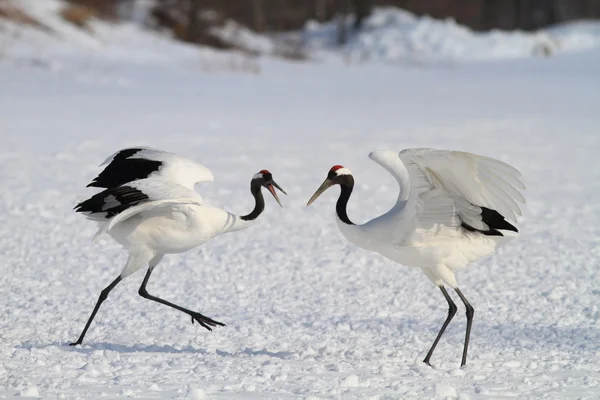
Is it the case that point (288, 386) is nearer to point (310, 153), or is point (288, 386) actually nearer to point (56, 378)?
point (56, 378)

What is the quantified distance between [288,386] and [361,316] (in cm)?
140

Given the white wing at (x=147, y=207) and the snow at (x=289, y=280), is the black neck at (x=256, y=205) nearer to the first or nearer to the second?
the white wing at (x=147, y=207)

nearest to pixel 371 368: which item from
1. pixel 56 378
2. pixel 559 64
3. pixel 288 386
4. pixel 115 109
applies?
pixel 288 386

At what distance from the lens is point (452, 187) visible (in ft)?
15.1

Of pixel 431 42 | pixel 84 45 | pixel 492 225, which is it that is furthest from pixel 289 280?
pixel 431 42

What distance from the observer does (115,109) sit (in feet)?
46.7

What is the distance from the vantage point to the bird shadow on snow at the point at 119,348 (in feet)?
15.6

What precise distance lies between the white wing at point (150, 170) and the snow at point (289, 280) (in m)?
0.81

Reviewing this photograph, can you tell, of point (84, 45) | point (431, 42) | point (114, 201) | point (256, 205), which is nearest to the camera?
point (114, 201)

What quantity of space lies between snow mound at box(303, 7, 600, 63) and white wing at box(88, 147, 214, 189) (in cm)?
2185

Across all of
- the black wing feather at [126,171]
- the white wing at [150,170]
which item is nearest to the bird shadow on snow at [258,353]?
the white wing at [150,170]

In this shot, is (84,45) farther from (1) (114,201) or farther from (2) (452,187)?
(2) (452,187)

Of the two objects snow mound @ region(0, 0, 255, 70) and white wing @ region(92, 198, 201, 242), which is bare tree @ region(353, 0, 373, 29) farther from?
white wing @ region(92, 198, 201, 242)

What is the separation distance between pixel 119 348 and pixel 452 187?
1.82m
